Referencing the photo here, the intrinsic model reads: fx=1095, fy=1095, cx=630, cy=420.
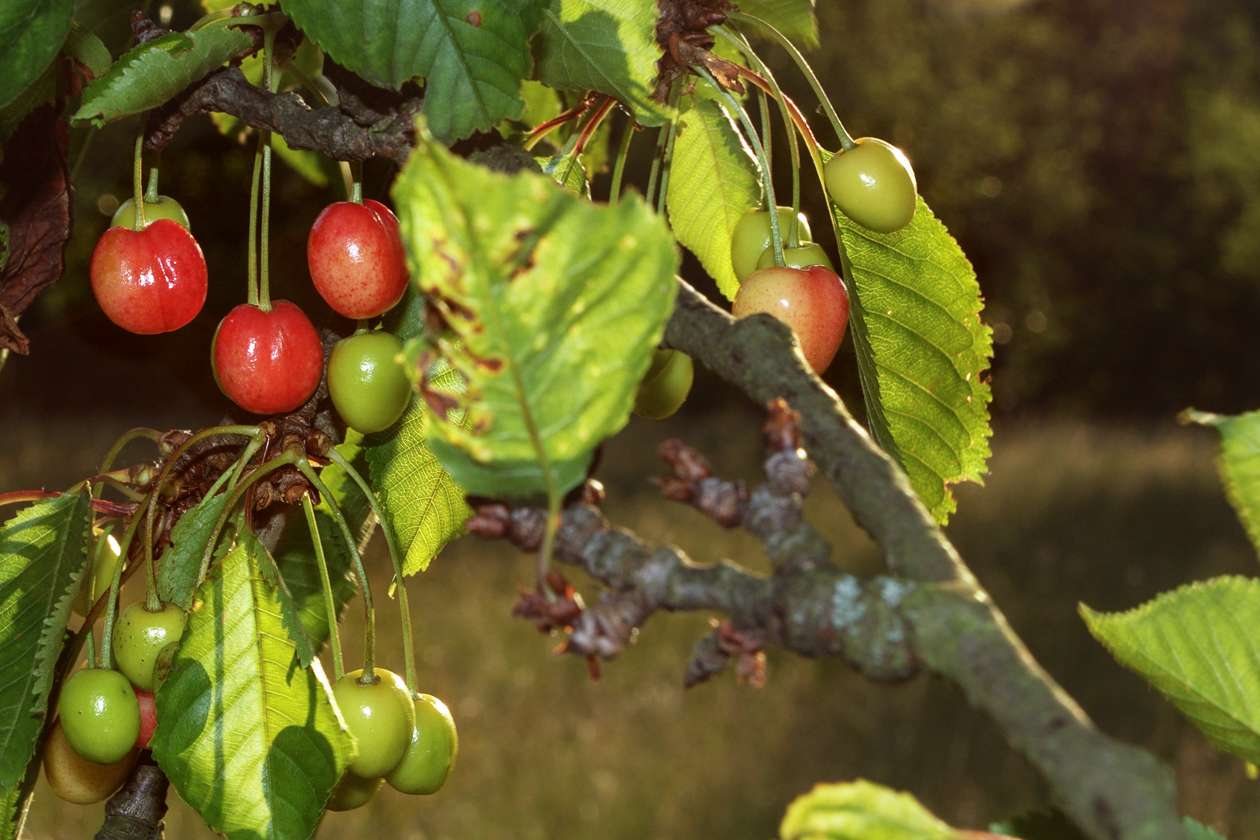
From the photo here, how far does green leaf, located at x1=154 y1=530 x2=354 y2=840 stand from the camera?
61 cm

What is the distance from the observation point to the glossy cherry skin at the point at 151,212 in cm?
78

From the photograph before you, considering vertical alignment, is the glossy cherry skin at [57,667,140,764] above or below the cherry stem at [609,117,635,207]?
below

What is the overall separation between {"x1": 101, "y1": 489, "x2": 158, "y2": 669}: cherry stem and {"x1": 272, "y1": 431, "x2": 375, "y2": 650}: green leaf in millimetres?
118

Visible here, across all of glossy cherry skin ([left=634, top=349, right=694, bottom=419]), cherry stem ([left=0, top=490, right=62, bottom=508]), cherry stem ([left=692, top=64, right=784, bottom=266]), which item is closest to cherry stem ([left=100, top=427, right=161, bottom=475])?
cherry stem ([left=0, top=490, right=62, bottom=508])

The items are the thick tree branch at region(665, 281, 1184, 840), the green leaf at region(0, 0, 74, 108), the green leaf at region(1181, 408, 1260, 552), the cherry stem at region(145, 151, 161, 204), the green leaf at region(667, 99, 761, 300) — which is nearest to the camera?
the thick tree branch at region(665, 281, 1184, 840)

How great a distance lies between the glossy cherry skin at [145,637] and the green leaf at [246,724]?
55 mm

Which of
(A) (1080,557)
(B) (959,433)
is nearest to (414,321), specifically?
(B) (959,433)

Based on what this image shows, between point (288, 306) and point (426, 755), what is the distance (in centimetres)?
33

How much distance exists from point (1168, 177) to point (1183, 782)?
9.35 m

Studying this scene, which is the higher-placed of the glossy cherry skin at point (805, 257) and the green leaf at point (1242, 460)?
the glossy cherry skin at point (805, 257)

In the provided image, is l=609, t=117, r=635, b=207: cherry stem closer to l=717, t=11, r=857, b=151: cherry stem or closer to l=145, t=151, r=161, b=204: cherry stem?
l=717, t=11, r=857, b=151: cherry stem

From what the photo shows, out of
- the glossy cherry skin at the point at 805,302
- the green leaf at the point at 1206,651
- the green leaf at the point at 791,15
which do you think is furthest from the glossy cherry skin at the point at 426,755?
the green leaf at the point at 791,15

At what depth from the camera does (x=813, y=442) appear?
1.29ft

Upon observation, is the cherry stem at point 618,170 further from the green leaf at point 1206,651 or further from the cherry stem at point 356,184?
the green leaf at point 1206,651
